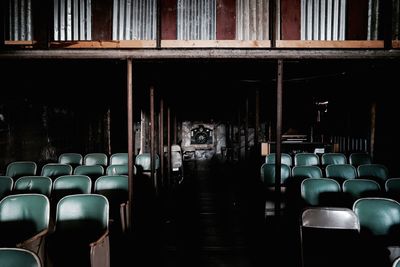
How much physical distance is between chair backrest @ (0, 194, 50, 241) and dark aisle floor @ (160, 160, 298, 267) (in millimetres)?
1521

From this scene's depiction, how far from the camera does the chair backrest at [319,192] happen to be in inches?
156

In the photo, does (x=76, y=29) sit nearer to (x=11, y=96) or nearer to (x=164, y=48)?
(x=164, y=48)

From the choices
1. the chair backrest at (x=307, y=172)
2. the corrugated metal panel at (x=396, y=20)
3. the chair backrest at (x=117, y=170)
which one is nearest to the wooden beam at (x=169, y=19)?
the chair backrest at (x=117, y=170)

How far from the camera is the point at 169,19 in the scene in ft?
16.3

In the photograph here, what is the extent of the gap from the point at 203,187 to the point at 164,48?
4918 mm

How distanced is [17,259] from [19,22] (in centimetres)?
409

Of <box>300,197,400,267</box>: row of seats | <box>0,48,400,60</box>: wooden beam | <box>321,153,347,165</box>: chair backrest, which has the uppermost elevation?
<box>0,48,400,60</box>: wooden beam

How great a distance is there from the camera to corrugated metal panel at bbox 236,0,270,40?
15.3 feet

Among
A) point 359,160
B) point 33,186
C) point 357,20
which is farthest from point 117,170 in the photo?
point 359,160

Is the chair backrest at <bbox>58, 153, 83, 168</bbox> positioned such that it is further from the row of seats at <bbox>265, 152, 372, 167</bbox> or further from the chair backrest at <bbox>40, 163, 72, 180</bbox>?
the row of seats at <bbox>265, 152, 372, 167</bbox>

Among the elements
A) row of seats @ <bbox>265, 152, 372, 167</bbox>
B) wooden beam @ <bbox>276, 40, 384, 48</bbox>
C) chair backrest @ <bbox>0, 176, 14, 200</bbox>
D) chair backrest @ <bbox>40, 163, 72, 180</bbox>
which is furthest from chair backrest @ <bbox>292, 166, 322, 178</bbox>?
chair backrest @ <bbox>0, 176, 14, 200</bbox>

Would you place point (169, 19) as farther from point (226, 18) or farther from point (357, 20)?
point (357, 20)

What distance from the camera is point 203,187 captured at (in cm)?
834

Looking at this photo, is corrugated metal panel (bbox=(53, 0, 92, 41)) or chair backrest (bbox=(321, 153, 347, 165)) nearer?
corrugated metal panel (bbox=(53, 0, 92, 41))
